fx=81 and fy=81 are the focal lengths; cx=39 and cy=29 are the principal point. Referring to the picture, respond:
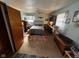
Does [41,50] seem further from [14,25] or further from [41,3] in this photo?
[41,3]

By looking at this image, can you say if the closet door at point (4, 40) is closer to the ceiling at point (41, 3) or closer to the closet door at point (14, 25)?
the closet door at point (14, 25)

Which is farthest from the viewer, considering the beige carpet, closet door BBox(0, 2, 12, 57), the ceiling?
the ceiling

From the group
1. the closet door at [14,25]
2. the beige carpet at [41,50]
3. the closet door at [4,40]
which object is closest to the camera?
the closet door at [4,40]

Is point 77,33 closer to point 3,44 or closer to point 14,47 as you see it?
point 14,47

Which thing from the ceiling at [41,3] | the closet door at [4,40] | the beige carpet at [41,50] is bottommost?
the beige carpet at [41,50]

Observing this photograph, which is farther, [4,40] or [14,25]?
[14,25]

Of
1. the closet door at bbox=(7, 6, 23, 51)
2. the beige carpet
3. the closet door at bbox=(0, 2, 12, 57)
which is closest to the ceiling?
the closet door at bbox=(7, 6, 23, 51)

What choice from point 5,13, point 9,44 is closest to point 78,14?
point 5,13

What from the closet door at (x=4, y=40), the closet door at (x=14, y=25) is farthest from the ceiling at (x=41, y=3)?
the closet door at (x=4, y=40)

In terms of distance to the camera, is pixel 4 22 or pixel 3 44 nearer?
pixel 4 22

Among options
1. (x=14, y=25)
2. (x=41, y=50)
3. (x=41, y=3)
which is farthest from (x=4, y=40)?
(x=41, y=3)

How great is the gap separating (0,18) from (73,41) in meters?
3.12

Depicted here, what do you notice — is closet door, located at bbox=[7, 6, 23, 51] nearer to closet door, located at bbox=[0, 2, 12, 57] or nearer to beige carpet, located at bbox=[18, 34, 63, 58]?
closet door, located at bbox=[0, 2, 12, 57]

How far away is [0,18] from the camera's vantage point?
110 inches
